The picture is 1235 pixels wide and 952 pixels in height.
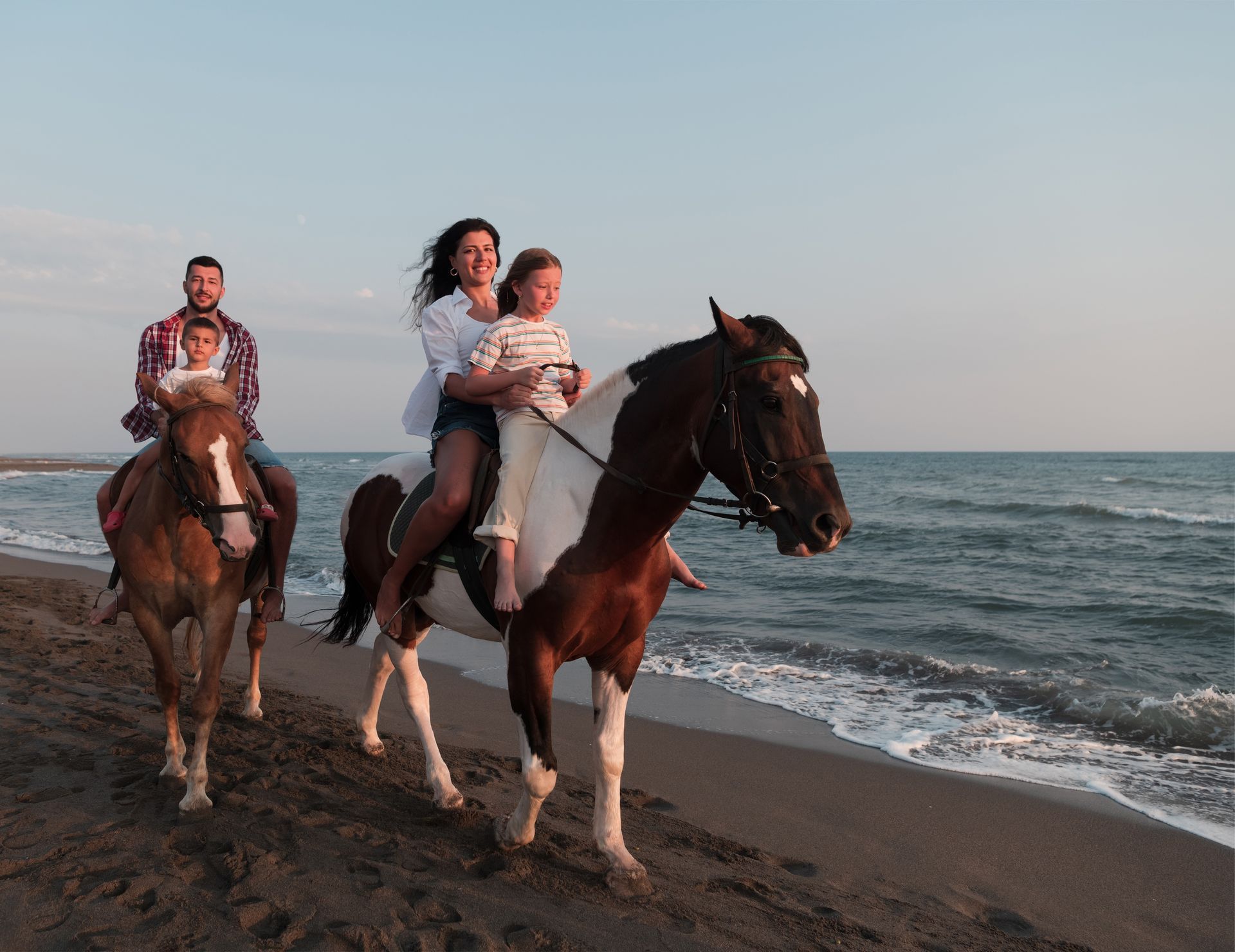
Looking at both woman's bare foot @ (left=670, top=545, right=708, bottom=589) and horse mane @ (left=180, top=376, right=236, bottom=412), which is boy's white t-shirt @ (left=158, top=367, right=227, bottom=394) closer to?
horse mane @ (left=180, top=376, right=236, bottom=412)

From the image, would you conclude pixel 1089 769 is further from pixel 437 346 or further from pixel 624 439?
pixel 437 346

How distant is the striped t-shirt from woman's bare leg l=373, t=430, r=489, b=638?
0.21 meters

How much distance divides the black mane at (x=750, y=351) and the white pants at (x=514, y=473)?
1.64 feet

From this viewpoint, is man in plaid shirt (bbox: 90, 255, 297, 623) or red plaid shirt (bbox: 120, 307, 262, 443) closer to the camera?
man in plaid shirt (bbox: 90, 255, 297, 623)

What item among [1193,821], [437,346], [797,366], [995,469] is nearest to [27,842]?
[437,346]

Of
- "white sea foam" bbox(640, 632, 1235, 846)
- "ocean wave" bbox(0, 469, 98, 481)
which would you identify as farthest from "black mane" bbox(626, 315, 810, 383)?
"ocean wave" bbox(0, 469, 98, 481)

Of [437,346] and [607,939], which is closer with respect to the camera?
[607,939]

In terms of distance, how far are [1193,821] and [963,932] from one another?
Answer: 2.30 m

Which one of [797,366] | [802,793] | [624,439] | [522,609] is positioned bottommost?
[802,793]

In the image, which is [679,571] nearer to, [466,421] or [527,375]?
[527,375]

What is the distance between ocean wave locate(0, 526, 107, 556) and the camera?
642 inches

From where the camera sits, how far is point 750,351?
278 cm

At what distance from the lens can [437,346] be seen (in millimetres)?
3902

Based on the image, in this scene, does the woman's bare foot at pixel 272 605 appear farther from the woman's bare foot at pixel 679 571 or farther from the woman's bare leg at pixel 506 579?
the woman's bare foot at pixel 679 571
